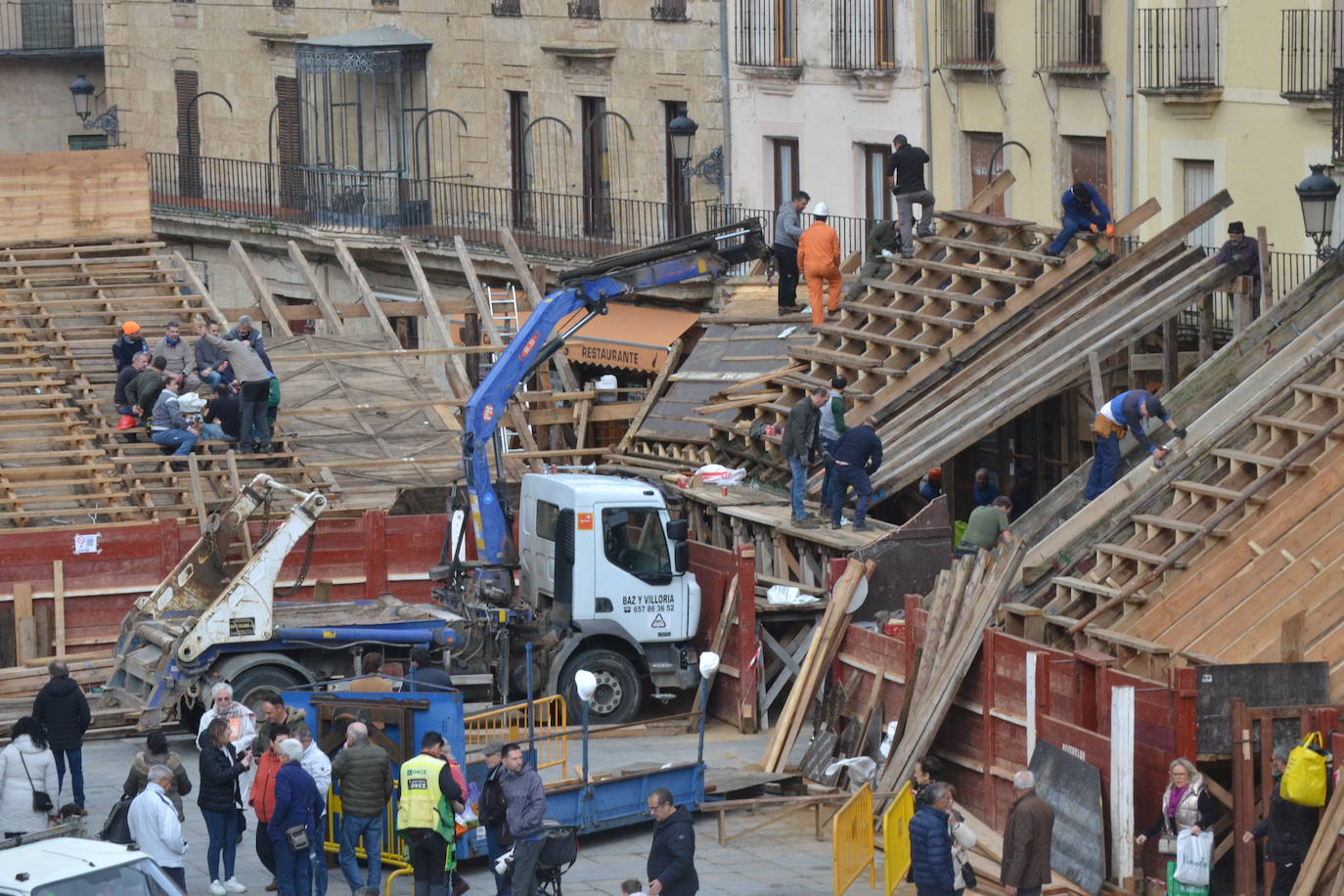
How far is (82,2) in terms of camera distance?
57.7 metres

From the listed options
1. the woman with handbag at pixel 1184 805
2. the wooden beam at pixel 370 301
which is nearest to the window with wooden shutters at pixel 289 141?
the wooden beam at pixel 370 301

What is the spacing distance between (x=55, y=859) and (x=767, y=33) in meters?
26.3

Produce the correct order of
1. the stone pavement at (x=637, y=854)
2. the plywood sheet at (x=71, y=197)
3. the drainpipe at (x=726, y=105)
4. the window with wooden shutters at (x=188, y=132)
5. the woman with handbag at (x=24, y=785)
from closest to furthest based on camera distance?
the woman with handbag at (x=24, y=785)
the stone pavement at (x=637, y=854)
the plywood sheet at (x=71, y=197)
the drainpipe at (x=726, y=105)
the window with wooden shutters at (x=188, y=132)

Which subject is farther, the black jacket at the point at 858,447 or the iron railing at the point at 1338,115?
the iron railing at the point at 1338,115

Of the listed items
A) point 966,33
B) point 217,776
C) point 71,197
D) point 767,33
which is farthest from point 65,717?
point 767,33

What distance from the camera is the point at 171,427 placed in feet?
98.3

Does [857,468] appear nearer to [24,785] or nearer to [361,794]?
[361,794]

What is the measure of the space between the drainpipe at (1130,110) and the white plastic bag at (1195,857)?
15210 mm

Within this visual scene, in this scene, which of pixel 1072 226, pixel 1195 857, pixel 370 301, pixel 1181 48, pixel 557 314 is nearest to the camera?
pixel 1195 857

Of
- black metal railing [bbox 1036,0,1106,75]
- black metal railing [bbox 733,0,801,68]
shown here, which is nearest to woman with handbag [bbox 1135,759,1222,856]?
black metal railing [bbox 1036,0,1106,75]

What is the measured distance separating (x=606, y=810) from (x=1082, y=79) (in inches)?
615

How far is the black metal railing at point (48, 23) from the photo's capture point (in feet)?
189

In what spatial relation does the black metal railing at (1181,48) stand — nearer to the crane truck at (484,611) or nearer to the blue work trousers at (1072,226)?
the blue work trousers at (1072,226)

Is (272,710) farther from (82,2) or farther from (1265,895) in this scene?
(82,2)
